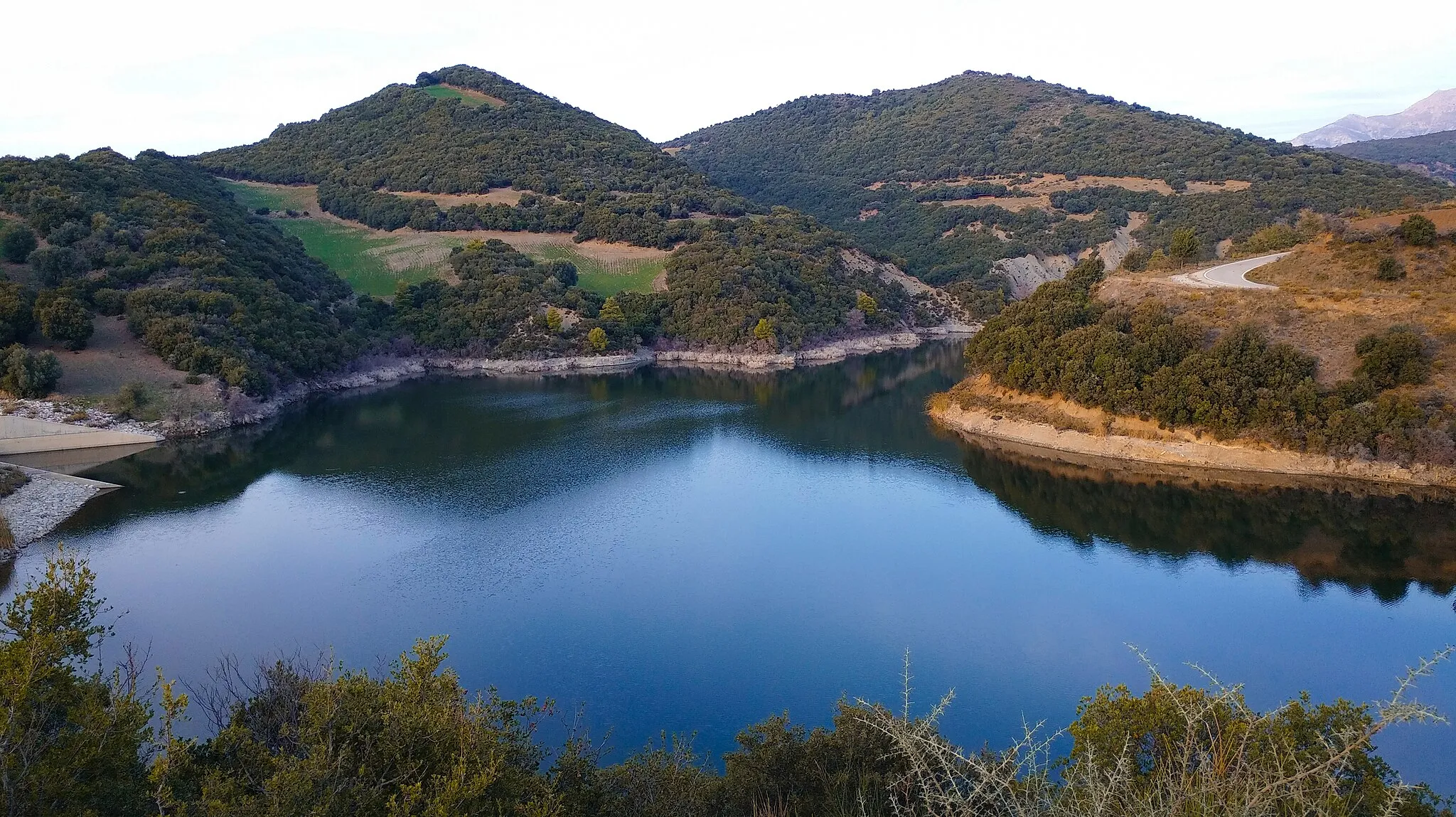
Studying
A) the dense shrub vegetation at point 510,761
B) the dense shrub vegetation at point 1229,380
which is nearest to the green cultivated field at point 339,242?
the dense shrub vegetation at point 1229,380

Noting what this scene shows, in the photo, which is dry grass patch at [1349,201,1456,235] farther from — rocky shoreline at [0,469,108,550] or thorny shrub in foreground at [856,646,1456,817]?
rocky shoreline at [0,469,108,550]

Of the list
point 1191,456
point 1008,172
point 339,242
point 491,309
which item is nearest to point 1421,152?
point 1008,172

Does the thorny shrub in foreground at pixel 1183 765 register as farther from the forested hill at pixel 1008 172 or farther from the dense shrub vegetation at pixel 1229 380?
the forested hill at pixel 1008 172

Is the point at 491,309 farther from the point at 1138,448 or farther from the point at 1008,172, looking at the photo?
the point at 1008,172

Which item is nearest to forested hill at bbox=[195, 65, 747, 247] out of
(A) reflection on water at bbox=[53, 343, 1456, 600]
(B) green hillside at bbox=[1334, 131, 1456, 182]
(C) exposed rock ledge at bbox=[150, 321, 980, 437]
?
(C) exposed rock ledge at bbox=[150, 321, 980, 437]

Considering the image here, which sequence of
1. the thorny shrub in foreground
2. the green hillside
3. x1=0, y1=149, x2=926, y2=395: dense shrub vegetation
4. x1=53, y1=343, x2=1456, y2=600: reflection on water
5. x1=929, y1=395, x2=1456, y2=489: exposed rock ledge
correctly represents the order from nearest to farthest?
1. the thorny shrub in foreground
2. x1=53, y1=343, x2=1456, y2=600: reflection on water
3. x1=929, y1=395, x2=1456, y2=489: exposed rock ledge
4. x1=0, y1=149, x2=926, y2=395: dense shrub vegetation
5. the green hillside

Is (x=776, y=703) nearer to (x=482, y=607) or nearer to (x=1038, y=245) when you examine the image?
(x=482, y=607)

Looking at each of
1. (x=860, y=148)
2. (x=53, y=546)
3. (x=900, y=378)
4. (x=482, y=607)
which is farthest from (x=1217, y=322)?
(x=860, y=148)
